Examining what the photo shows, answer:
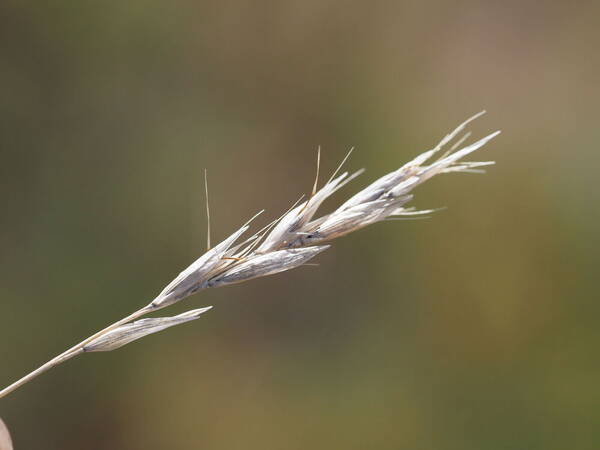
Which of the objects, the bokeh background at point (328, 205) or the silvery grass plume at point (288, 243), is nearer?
the silvery grass plume at point (288, 243)

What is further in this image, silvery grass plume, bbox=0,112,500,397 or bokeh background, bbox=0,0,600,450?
bokeh background, bbox=0,0,600,450

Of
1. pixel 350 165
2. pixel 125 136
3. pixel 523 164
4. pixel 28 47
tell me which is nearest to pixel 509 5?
pixel 523 164

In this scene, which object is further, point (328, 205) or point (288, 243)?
point (328, 205)

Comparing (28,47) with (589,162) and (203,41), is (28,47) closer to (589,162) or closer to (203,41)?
(203,41)
